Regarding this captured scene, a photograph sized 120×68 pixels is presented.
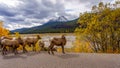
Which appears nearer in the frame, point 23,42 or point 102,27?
point 23,42

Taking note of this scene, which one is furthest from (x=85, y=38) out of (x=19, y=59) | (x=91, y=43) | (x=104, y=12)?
(x=19, y=59)

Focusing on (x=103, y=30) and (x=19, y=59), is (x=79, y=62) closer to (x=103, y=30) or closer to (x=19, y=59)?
(x=19, y=59)

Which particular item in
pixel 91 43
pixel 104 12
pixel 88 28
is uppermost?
pixel 104 12

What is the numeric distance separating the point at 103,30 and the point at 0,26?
2361 centimetres

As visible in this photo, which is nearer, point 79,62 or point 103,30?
point 79,62

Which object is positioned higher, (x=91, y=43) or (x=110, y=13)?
(x=110, y=13)

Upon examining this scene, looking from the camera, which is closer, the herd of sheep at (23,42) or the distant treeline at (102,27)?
the herd of sheep at (23,42)

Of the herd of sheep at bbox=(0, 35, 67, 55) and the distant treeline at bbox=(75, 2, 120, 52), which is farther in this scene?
the distant treeline at bbox=(75, 2, 120, 52)

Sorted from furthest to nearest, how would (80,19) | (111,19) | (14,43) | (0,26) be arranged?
(0,26) → (80,19) → (111,19) → (14,43)

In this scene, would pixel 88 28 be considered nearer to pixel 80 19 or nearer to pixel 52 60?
pixel 80 19

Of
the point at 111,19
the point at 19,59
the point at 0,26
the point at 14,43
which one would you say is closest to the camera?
the point at 19,59

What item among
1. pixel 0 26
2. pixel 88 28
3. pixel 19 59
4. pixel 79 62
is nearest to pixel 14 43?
pixel 19 59

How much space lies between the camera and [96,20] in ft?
116

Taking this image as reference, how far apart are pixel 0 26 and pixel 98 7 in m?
22.8
